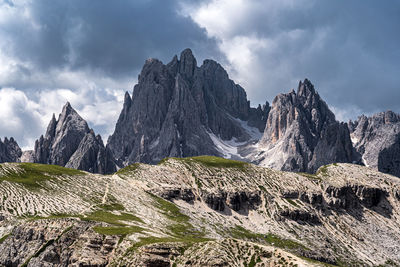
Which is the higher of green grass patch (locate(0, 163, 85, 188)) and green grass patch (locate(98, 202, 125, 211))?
green grass patch (locate(0, 163, 85, 188))

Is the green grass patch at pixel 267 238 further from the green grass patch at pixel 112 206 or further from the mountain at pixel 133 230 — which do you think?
the green grass patch at pixel 112 206

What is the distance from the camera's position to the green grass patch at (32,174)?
158 metres

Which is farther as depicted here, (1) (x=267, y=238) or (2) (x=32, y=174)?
(1) (x=267, y=238)

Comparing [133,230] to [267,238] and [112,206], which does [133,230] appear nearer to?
[112,206]

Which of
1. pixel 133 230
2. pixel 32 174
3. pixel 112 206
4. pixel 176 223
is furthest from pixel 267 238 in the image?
pixel 32 174

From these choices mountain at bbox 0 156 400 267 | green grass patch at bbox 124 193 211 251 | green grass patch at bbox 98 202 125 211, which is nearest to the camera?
mountain at bbox 0 156 400 267

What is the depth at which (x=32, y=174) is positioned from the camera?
561 feet

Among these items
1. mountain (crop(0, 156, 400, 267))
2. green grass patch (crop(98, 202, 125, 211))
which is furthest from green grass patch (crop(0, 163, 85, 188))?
green grass patch (crop(98, 202, 125, 211))

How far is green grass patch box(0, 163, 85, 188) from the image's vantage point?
158 metres

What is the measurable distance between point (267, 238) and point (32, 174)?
99.6m

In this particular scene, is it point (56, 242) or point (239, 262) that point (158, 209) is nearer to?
point (56, 242)

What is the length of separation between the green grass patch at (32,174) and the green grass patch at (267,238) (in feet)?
240

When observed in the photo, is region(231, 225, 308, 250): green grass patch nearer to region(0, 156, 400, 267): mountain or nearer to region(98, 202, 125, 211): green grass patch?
region(0, 156, 400, 267): mountain

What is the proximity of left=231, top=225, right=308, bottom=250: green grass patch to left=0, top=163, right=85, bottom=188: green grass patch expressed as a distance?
73.3m
